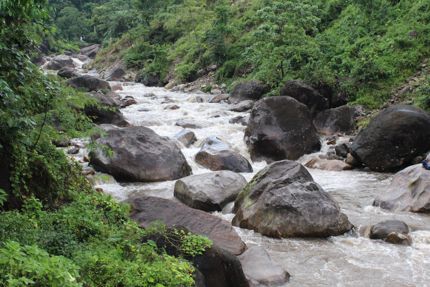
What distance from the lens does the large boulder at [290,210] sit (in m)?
8.92

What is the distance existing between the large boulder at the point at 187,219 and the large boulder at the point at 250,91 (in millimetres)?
15417

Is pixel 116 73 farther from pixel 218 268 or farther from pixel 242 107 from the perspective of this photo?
pixel 218 268

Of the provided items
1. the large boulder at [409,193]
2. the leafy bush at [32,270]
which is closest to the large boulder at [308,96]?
the large boulder at [409,193]

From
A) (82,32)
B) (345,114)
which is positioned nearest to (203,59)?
(345,114)

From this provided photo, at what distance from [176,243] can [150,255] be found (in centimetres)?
77

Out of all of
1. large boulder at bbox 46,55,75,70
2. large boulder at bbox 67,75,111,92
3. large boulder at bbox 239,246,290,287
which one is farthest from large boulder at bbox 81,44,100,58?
large boulder at bbox 239,246,290,287

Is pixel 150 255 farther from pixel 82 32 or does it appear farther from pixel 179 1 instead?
pixel 82 32

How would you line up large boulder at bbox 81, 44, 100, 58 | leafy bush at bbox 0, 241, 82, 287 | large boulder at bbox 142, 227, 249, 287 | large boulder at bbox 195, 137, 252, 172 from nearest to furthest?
leafy bush at bbox 0, 241, 82, 287, large boulder at bbox 142, 227, 249, 287, large boulder at bbox 195, 137, 252, 172, large boulder at bbox 81, 44, 100, 58

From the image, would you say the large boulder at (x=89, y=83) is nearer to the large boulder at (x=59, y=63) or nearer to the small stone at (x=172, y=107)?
the small stone at (x=172, y=107)

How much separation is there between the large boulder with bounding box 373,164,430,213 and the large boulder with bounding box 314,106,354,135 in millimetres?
7163

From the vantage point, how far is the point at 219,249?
19.7 feet

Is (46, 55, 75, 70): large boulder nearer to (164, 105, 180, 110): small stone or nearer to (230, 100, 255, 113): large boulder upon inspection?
(164, 105, 180, 110): small stone

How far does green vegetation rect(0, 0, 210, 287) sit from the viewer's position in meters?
4.55

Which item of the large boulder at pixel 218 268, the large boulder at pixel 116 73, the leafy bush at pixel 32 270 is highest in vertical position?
the leafy bush at pixel 32 270
